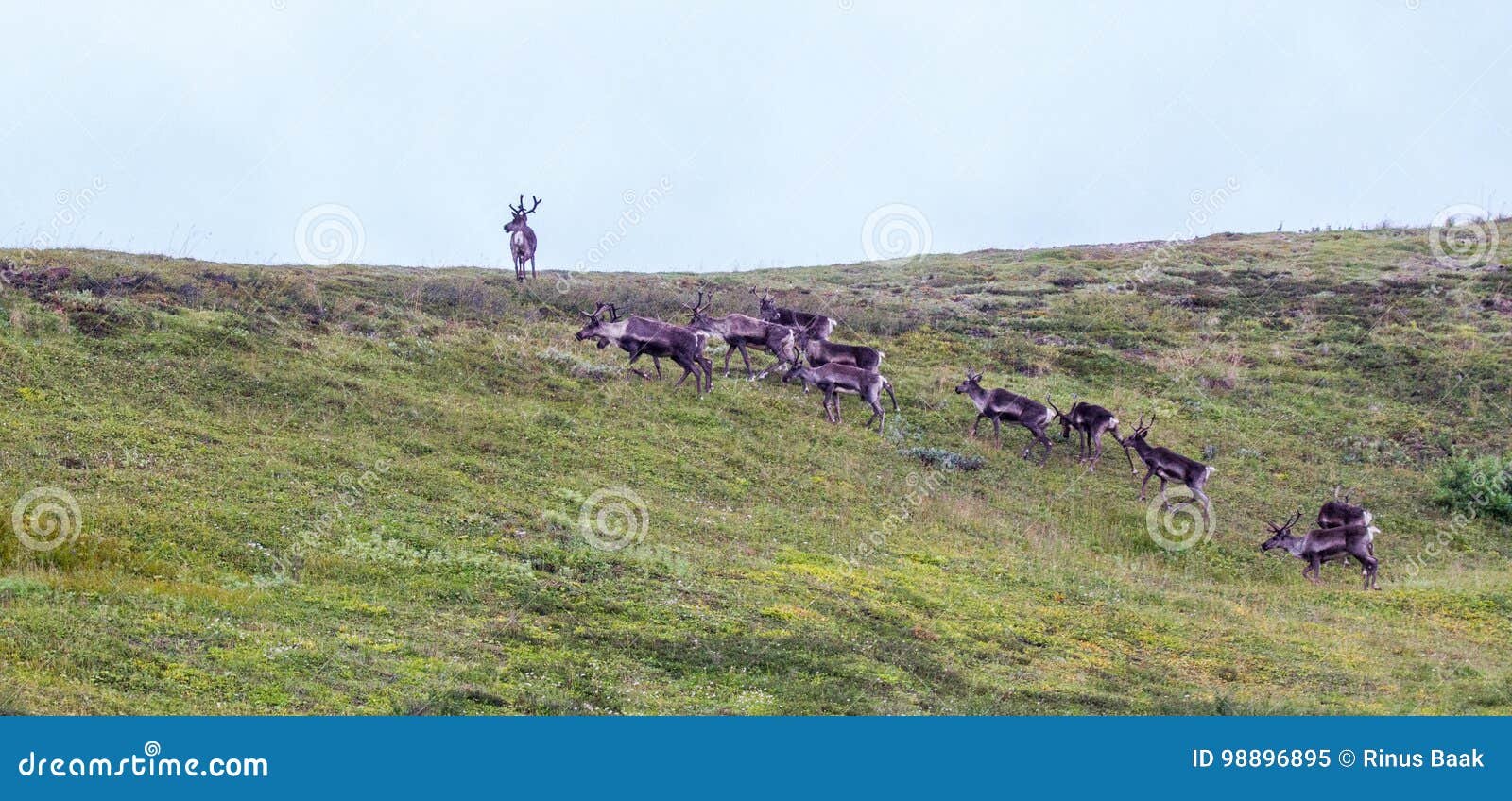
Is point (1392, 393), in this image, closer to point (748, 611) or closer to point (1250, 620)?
point (1250, 620)

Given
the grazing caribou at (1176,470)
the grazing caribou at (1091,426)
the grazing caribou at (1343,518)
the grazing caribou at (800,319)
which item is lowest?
the grazing caribou at (1343,518)

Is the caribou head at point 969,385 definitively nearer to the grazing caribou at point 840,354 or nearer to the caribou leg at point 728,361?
the grazing caribou at point 840,354

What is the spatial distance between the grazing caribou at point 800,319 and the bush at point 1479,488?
1368 centimetres

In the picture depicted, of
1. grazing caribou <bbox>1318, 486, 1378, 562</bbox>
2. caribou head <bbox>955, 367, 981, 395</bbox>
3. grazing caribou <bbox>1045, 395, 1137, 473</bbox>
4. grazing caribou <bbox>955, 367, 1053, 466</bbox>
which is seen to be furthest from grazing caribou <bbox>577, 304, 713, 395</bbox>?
grazing caribou <bbox>1318, 486, 1378, 562</bbox>

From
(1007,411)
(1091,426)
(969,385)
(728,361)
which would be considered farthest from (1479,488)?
(728,361)

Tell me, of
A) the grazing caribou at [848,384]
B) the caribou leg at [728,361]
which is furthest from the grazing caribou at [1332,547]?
the caribou leg at [728,361]

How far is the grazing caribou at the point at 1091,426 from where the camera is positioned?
93.2 feet

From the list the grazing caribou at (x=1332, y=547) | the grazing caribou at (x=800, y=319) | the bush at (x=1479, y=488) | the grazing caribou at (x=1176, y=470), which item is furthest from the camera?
the grazing caribou at (x=800, y=319)

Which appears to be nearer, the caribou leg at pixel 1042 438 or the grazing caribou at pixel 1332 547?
the grazing caribou at pixel 1332 547

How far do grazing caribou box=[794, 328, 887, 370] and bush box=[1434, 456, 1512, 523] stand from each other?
12119mm

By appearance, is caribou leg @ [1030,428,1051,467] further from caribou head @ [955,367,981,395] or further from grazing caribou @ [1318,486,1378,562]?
grazing caribou @ [1318,486,1378,562]

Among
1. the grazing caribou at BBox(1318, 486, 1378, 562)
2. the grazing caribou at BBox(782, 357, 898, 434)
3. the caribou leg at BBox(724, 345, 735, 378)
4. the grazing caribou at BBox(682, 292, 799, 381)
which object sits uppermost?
the grazing caribou at BBox(682, 292, 799, 381)

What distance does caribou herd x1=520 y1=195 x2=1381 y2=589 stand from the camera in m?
24.3

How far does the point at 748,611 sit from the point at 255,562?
20.4 ft
